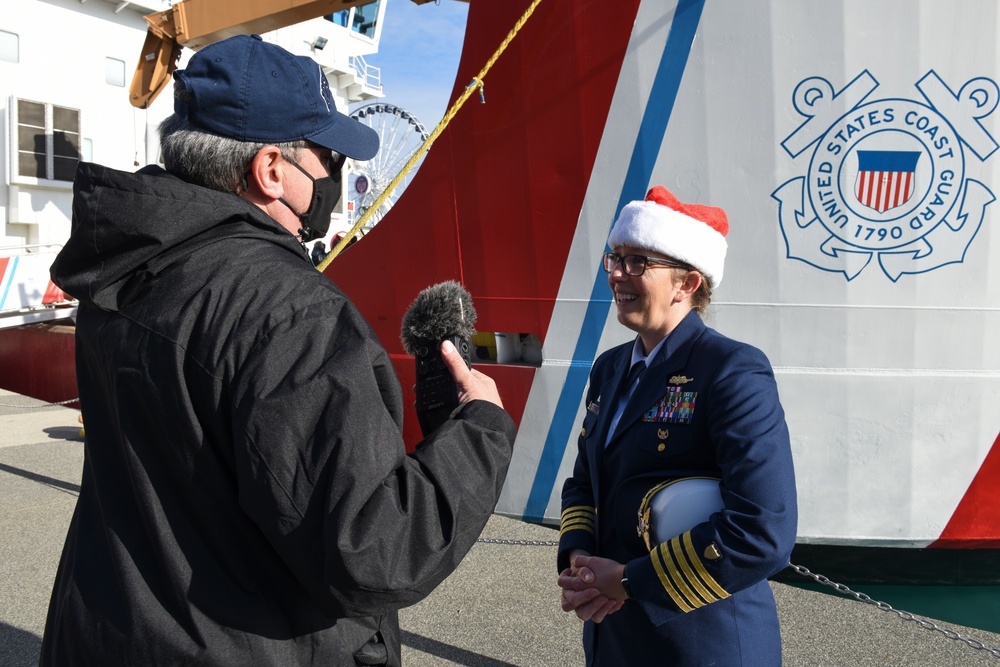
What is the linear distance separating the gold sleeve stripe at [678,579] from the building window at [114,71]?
51.3 feet

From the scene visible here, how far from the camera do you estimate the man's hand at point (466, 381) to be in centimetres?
135

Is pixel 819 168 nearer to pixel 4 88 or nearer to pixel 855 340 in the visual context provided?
pixel 855 340

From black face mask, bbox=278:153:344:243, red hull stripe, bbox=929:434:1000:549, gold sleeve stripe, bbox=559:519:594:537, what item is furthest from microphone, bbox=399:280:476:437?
red hull stripe, bbox=929:434:1000:549

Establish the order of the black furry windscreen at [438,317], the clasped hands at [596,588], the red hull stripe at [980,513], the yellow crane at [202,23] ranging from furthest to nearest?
the yellow crane at [202,23]
the red hull stripe at [980,513]
the clasped hands at [596,588]
the black furry windscreen at [438,317]

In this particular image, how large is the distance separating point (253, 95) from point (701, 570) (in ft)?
4.00

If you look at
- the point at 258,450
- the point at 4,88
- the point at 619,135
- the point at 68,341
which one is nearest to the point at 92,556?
the point at 258,450

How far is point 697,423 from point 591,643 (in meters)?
0.66

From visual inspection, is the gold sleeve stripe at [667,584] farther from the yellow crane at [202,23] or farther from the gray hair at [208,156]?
the yellow crane at [202,23]

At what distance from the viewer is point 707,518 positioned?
1.65 meters

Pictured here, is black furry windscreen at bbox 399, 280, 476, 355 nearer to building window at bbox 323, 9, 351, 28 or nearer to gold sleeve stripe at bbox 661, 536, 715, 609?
gold sleeve stripe at bbox 661, 536, 715, 609

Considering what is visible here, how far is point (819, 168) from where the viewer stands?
3.43 m

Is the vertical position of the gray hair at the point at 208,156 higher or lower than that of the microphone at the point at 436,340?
higher

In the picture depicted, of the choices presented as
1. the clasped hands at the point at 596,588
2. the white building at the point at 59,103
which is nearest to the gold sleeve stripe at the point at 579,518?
the clasped hands at the point at 596,588

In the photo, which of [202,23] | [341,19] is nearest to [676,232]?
[202,23]
